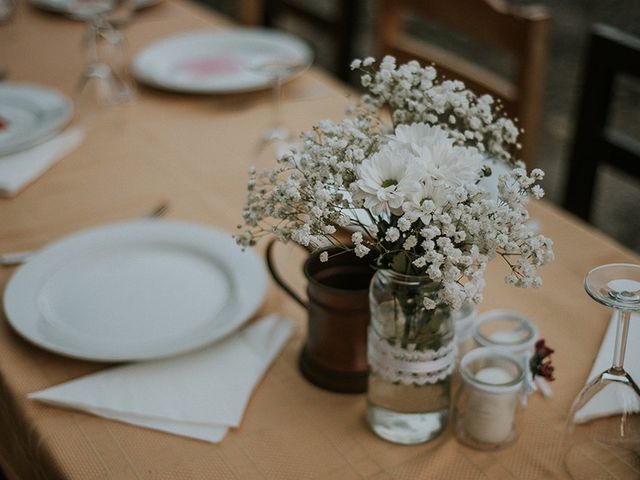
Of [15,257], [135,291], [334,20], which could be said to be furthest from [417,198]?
[334,20]

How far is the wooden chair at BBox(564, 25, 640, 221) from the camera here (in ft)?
4.81

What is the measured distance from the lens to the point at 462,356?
0.96 metres

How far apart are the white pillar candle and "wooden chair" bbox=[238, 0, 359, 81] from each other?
1499mm

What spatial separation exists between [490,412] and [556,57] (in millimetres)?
3699

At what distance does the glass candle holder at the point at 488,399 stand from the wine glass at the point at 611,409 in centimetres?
6

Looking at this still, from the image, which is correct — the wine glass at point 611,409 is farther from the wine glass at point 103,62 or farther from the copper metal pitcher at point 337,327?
the wine glass at point 103,62

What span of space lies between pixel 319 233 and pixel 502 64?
3613 millimetres

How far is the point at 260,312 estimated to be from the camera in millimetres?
1098

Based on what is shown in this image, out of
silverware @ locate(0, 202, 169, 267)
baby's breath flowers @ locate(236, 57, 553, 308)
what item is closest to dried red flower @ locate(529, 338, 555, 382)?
baby's breath flowers @ locate(236, 57, 553, 308)

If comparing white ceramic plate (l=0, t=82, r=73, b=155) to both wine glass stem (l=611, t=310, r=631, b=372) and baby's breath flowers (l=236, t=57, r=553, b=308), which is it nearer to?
baby's breath flowers (l=236, t=57, r=553, b=308)

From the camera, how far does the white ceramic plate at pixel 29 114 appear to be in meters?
1.52

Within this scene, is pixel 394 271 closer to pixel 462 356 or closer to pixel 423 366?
pixel 423 366

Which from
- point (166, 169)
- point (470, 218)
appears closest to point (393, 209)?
point (470, 218)

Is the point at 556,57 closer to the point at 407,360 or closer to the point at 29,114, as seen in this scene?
the point at 29,114
